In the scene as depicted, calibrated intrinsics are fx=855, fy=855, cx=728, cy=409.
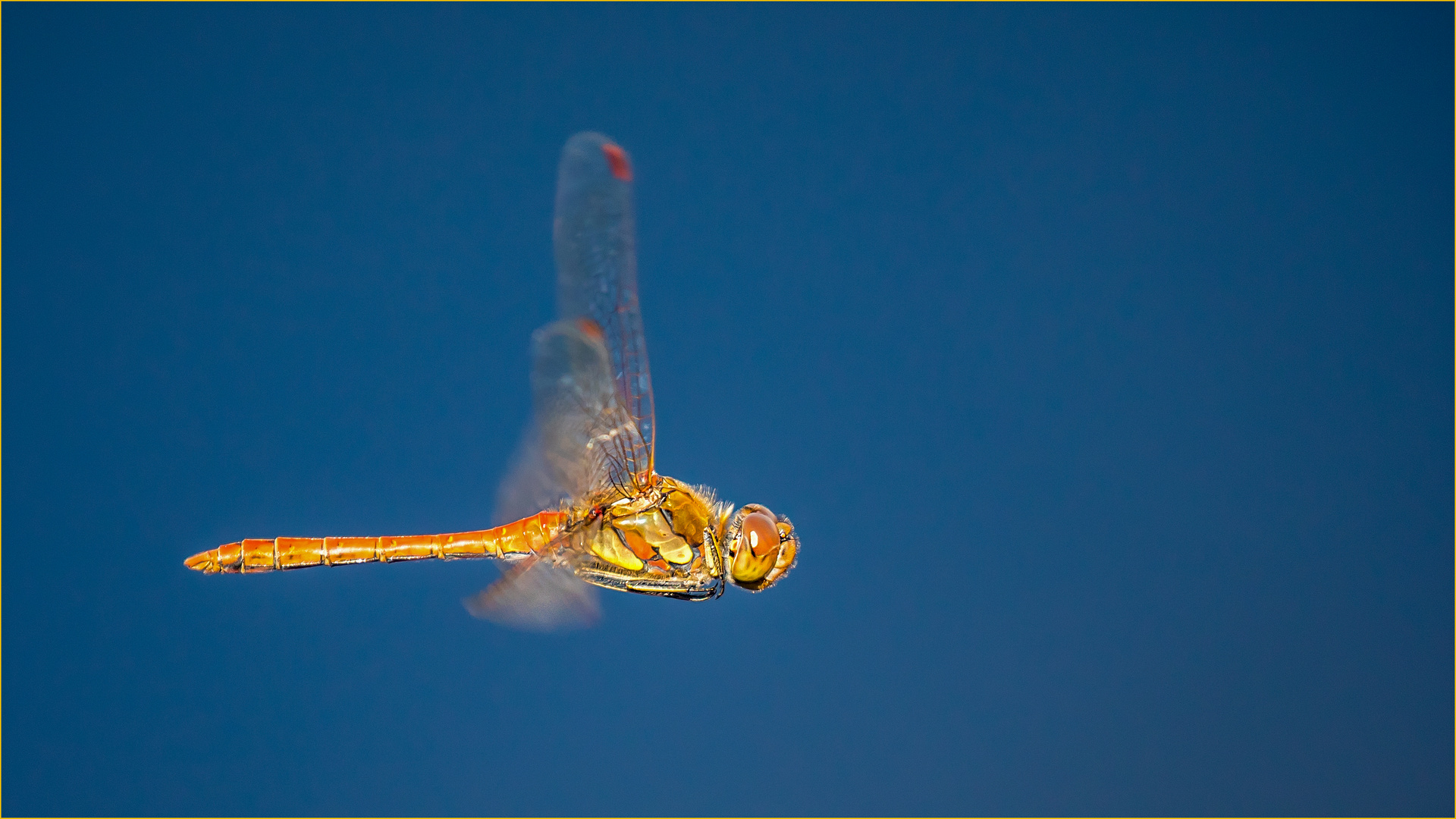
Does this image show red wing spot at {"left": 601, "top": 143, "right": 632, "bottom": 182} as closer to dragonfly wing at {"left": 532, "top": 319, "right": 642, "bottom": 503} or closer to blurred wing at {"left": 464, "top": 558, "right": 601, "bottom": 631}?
dragonfly wing at {"left": 532, "top": 319, "right": 642, "bottom": 503}

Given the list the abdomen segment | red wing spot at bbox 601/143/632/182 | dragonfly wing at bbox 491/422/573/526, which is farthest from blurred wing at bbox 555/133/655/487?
the abdomen segment

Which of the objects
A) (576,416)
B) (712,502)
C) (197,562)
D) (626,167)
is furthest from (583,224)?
(197,562)

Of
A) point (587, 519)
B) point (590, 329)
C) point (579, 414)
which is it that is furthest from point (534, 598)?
point (590, 329)

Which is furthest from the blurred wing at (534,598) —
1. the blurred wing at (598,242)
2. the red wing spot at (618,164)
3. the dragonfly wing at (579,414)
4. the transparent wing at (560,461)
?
the red wing spot at (618,164)

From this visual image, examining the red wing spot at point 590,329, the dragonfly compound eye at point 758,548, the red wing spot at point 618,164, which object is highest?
the red wing spot at point 618,164

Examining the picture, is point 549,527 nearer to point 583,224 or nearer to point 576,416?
point 576,416

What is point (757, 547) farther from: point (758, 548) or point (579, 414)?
point (579, 414)

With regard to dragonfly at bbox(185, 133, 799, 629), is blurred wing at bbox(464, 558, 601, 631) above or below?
below

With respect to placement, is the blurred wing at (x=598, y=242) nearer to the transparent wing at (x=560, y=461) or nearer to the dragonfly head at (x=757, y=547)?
the transparent wing at (x=560, y=461)
